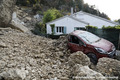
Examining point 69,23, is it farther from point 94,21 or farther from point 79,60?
point 79,60

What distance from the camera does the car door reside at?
549 centimetres

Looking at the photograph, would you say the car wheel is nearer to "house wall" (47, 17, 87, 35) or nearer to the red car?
the red car

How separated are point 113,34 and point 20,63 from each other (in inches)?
294

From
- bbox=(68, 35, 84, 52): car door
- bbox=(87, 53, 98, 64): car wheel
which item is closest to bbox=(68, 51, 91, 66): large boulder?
bbox=(87, 53, 98, 64): car wheel

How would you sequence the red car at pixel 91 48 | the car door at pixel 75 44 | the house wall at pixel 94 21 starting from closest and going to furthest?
the red car at pixel 91 48 < the car door at pixel 75 44 < the house wall at pixel 94 21

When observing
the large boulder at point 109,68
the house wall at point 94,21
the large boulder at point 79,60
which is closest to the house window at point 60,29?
the house wall at point 94,21

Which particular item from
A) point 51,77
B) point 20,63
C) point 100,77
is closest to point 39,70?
point 51,77

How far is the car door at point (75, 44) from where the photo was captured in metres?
5.49

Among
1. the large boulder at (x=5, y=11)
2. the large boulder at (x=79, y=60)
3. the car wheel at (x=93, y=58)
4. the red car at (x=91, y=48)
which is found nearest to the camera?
the large boulder at (x=79, y=60)

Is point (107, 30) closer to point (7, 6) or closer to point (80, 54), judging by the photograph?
point (80, 54)

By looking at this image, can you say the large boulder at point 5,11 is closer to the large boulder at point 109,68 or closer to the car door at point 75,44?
the car door at point 75,44

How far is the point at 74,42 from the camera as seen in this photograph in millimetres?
5938

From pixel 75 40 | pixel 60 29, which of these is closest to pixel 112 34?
pixel 75 40

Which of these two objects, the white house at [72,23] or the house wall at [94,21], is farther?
the house wall at [94,21]
